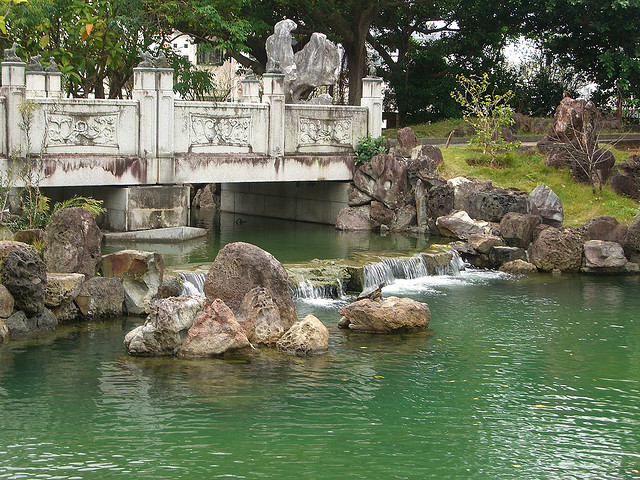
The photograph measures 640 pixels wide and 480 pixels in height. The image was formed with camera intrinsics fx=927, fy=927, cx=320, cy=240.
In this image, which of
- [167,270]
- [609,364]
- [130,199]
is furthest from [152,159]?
[609,364]

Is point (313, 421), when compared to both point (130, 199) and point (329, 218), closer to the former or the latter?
point (130, 199)

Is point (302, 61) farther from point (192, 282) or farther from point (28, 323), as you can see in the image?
point (28, 323)

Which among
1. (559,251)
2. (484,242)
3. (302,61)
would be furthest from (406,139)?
(559,251)

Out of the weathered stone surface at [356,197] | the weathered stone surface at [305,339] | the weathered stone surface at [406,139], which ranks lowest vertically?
the weathered stone surface at [305,339]

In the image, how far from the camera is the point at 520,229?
2141 centimetres

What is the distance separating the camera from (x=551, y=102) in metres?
36.8

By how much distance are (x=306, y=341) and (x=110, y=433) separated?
156 inches

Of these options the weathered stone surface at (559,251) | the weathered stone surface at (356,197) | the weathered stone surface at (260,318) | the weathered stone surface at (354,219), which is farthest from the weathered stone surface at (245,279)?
the weathered stone surface at (356,197)

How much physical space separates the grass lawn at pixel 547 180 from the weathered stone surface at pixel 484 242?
9.54ft

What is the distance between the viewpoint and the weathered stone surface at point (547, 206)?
22.5 meters

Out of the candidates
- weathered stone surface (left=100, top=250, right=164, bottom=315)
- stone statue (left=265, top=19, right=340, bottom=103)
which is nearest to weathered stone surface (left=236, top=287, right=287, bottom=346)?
weathered stone surface (left=100, top=250, right=164, bottom=315)

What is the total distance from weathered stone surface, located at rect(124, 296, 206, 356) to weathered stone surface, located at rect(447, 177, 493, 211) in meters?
12.4

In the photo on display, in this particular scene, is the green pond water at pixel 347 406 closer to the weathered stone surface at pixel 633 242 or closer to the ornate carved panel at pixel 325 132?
the weathered stone surface at pixel 633 242

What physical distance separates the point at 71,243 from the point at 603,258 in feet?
37.5
